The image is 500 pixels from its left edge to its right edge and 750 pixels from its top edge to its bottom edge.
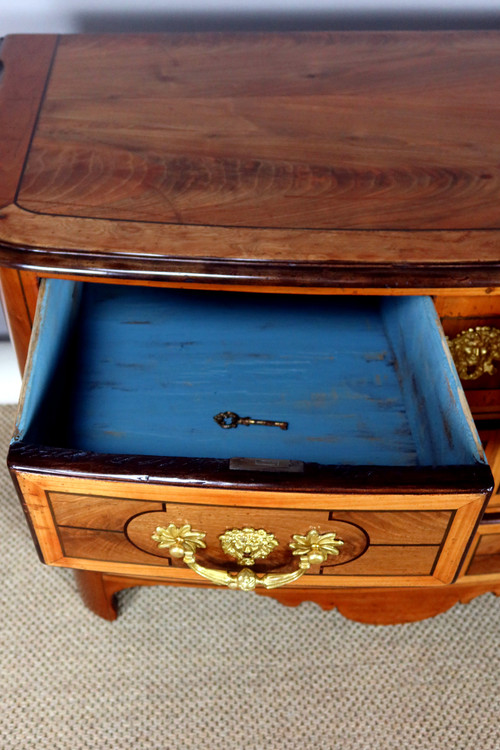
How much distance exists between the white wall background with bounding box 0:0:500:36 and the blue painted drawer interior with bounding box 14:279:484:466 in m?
0.32

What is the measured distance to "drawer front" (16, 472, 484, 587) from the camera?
0.49 meters

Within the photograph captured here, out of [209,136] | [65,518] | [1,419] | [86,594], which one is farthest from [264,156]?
Answer: [1,419]

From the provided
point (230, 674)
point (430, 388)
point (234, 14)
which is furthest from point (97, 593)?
point (234, 14)

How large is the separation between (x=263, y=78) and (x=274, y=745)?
699 millimetres

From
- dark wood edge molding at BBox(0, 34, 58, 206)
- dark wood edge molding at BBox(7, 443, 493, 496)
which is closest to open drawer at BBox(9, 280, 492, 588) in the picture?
dark wood edge molding at BBox(7, 443, 493, 496)

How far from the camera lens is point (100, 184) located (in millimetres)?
562

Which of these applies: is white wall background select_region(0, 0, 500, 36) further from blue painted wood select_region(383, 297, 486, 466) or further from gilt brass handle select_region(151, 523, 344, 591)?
gilt brass handle select_region(151, 523, 344, 591)

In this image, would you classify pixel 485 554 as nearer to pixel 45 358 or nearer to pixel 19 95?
pixel 45 358

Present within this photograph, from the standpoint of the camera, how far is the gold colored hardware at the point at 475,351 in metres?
0.64

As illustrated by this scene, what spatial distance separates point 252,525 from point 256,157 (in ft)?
1.02

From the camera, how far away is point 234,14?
2.62 feet

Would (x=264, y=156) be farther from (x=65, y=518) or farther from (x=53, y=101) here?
(x=65, y=518)

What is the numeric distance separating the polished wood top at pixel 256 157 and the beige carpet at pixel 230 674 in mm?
490

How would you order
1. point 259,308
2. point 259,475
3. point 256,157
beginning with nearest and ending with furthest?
1. point 259,475
2. point 256,157
3. point 259,308
